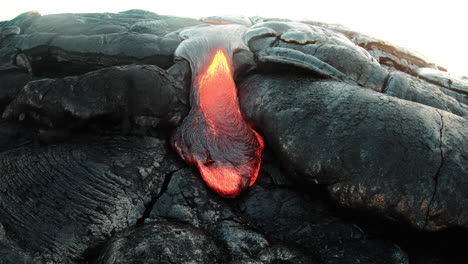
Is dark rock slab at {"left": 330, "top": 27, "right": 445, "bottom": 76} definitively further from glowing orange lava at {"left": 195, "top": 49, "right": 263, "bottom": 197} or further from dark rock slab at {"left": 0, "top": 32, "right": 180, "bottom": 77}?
dark rock slab at {"left": 0, "top": 32, "right": 180, "bottom": 77}

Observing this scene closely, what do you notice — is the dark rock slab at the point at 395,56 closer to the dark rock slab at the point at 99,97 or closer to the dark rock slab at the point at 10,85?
the dark rock slab at the point at 99,97

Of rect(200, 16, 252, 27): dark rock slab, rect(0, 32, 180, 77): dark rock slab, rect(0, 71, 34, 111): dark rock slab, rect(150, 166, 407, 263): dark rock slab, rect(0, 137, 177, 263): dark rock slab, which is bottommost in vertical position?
rect(150, 166, 407, 263): dark rock slab

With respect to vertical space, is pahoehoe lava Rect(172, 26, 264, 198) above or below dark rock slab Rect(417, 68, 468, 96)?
below

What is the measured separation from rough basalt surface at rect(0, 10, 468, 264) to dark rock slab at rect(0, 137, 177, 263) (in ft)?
0.03

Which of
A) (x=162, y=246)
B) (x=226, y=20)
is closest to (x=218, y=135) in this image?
(x=162, y=246)

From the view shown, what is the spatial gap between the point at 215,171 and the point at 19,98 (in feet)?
7.87

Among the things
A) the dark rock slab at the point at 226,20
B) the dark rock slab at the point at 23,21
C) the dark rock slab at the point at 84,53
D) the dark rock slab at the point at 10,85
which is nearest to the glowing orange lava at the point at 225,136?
the dark rock slab at the point at 84,53

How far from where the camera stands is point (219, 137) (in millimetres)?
3139

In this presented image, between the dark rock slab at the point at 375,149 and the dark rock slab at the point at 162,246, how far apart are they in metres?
1.09

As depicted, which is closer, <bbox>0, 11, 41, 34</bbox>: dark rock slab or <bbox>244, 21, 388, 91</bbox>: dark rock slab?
<bbox>244, 21, 388, 91</bbox>: dark rock slab

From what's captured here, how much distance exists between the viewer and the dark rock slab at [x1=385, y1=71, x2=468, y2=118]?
3.07 metres

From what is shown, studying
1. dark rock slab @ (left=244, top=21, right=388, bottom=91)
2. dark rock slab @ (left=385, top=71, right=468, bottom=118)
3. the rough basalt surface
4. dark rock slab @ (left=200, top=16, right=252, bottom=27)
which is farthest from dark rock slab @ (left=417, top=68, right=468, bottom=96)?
dark rock slab @ (left=200, top=16, right=252, bottom=27)

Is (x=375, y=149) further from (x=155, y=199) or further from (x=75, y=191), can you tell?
(x=75, y=191)

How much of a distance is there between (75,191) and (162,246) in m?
1.10
